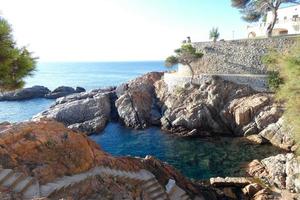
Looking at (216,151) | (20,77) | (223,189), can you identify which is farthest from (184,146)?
(20,77)

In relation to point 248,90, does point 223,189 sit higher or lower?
lower

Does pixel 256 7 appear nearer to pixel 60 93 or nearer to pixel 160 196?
pixel 160 196

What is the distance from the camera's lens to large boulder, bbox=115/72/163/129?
41344mm

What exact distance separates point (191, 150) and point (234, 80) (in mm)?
13266

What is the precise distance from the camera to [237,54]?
42.7 meters

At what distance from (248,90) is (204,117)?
21.2 feet

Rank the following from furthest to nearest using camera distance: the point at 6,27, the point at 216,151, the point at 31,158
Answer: the point at 216,151 < the point at 6,27 < the point at 31,158

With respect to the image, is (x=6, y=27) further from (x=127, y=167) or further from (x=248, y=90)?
(x=248, y=90)

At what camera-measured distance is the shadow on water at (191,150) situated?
26.3 meters

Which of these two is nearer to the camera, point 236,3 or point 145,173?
point 145,173

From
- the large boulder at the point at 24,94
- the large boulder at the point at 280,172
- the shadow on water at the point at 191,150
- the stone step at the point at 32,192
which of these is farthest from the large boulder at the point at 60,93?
the stone step at the point at 32,192

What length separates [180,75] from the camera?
4691cm

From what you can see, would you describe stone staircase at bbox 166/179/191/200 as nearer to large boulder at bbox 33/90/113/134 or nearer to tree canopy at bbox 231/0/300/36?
large boulder at bbox 33/90/113/134

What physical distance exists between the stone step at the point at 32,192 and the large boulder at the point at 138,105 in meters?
27.7
